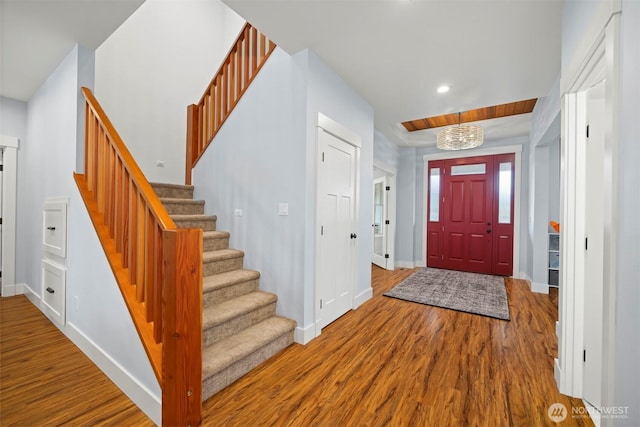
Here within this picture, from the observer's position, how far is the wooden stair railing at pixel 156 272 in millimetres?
1384

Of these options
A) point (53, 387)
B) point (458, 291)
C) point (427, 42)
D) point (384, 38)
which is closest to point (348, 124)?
point (384, 38)

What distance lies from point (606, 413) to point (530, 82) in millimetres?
3200

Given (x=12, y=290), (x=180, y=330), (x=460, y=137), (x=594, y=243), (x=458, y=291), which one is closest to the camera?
(x=180, y=330)

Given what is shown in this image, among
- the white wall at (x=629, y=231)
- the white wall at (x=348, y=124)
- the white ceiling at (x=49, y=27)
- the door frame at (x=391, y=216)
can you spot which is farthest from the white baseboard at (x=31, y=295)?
the door frame at (x=391, y=216)

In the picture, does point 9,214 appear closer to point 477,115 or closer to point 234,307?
point 234,307

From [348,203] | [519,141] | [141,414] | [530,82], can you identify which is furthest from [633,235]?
[519,141]

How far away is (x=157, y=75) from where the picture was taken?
415 centimetres

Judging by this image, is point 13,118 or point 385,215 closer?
point 13,118

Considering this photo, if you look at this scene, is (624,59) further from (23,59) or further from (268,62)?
(23,59)

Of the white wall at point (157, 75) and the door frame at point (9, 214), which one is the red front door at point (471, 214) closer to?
the white wall at point (157, 75)

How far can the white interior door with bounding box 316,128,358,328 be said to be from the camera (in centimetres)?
268

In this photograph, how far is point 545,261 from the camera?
13.6ft

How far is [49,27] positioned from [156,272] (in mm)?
2256

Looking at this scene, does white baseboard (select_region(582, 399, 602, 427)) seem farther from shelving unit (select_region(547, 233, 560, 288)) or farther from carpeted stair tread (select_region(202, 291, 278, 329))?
shelving unit (select_region(547, 233, 560, 288))
